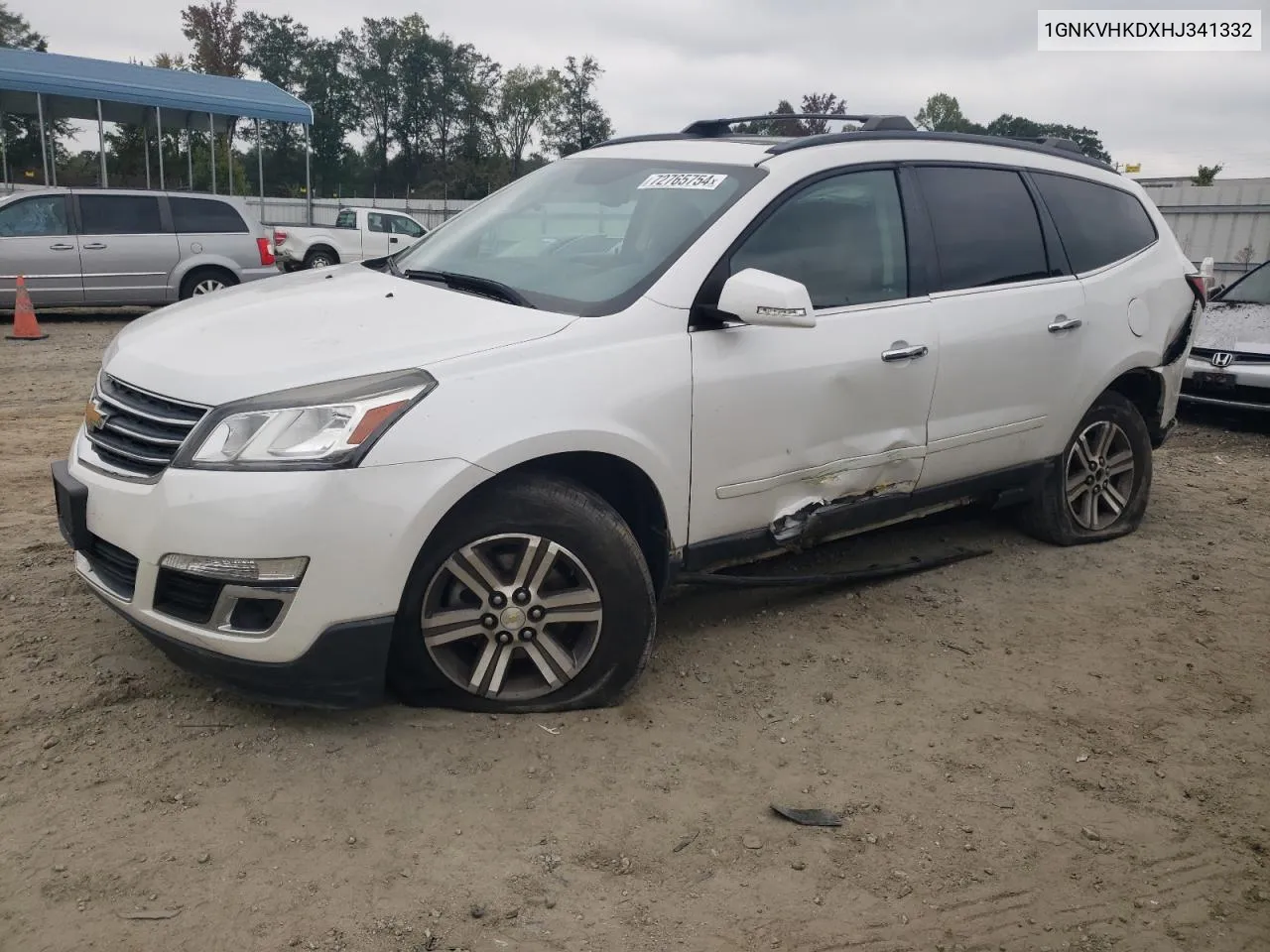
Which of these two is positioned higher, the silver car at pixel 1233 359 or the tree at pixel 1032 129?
the tree at pixel 1032 129

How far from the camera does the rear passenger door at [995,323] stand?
4184mm

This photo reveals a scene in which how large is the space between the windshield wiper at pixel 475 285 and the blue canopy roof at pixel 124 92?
1990 centimetres

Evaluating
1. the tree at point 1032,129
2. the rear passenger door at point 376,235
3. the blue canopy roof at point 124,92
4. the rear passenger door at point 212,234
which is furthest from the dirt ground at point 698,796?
the tree at point 1032,129

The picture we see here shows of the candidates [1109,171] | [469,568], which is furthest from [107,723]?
[1109,171]

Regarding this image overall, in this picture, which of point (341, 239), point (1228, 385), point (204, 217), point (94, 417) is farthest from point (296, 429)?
point (341, 239)

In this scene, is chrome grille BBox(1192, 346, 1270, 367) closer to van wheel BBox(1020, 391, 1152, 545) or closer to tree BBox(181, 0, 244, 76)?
van wheel BBox(1020, 391, 1152, 545)

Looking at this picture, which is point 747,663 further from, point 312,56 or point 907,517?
point 312,56

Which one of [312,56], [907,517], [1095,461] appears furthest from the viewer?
[312,56]

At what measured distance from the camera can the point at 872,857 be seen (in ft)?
8.95

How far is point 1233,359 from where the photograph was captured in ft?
26.8

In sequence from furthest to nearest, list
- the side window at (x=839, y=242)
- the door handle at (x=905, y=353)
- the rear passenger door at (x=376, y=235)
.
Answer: the rear passenger door at (x=376, y=235) → the door handle at (x=905, y=353) → the side window at (x=839, y=242)

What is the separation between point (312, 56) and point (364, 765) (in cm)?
7523

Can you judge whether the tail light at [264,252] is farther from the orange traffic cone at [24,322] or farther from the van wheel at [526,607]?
the van wheel at [526,607]

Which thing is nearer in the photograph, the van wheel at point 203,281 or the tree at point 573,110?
the van wheel at point 203,281
